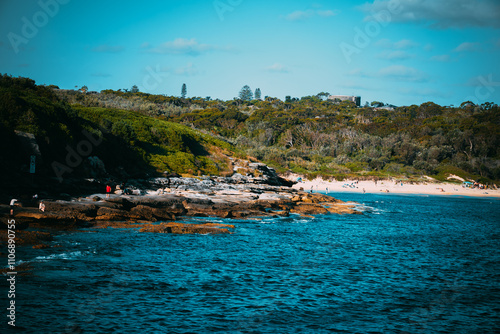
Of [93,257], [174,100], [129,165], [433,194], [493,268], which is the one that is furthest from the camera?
[174,100]

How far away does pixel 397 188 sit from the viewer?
9875 cm

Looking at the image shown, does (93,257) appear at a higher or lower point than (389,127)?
lower

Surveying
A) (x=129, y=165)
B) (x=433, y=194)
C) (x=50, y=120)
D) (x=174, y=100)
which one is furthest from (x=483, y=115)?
(x=50, y=120)

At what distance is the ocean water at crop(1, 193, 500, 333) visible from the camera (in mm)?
13570

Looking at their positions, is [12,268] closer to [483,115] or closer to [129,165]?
[129,165]

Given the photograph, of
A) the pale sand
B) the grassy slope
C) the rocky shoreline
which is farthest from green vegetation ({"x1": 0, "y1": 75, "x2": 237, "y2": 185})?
the pale sand

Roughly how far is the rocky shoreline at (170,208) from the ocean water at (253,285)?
2.05 meters

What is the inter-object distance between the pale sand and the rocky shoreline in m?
38.0

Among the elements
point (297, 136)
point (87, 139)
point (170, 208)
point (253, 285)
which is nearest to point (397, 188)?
point (297, 136)

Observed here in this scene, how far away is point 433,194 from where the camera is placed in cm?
9800

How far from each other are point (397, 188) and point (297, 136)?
5052 cm

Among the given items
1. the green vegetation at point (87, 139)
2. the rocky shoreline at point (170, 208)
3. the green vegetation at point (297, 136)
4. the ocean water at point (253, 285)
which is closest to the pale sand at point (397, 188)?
the green vegetation at point (297, 136)

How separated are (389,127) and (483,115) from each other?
122 ft

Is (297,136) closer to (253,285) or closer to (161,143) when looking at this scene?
(161,143)
